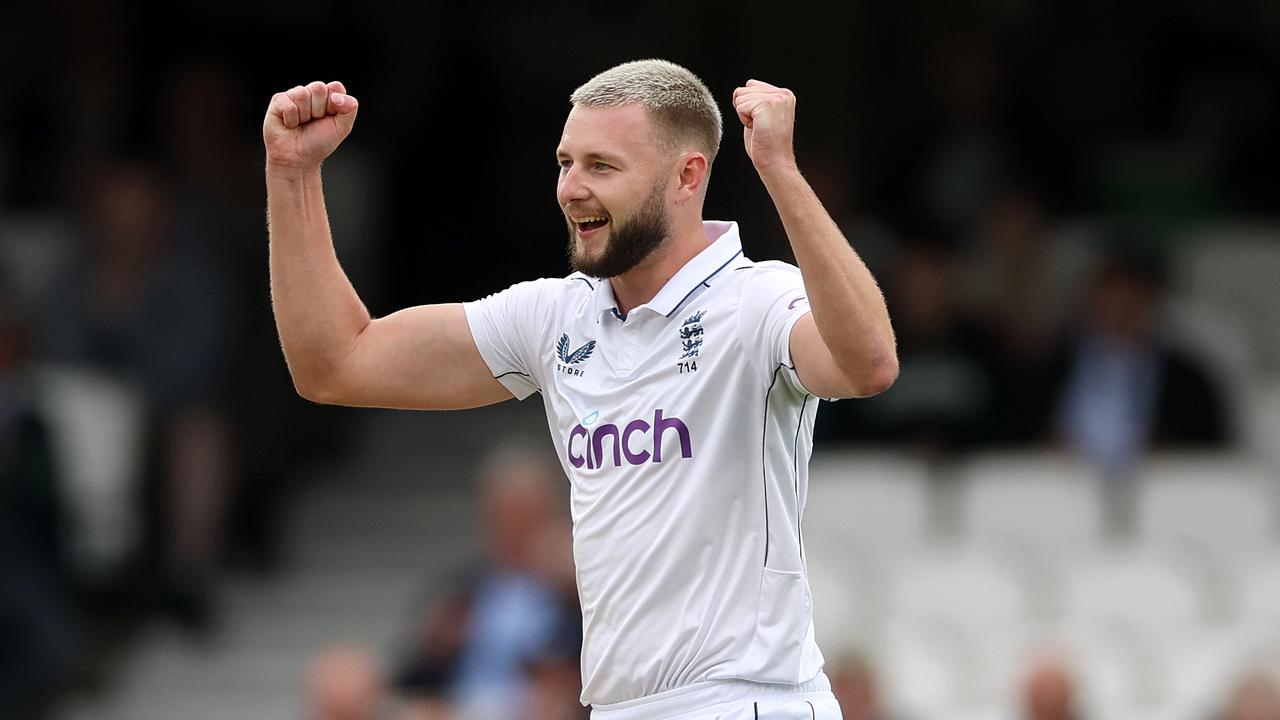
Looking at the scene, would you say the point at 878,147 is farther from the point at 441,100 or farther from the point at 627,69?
the point at 627,69

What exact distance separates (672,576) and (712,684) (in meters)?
0.21

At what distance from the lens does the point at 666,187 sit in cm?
411

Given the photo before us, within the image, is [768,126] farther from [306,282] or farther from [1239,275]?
[1239,275]

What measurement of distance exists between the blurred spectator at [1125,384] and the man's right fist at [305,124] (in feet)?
20.0

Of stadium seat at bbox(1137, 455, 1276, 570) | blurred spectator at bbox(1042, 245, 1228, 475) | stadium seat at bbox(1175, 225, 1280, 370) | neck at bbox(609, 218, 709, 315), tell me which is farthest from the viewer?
stadium seat at bbox(1175, 225, 1280, 370)

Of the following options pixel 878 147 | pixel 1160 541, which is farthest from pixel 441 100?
pixel 1160 541

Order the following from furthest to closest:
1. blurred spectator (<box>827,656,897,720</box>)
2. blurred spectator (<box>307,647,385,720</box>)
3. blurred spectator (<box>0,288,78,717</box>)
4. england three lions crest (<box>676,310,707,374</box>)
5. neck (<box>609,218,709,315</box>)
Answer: blurred spectator (<box>0,288,78,717</box>)
blurred spectator (<box>307,647,385,720</box>)
blurred spectator (<box>827,656,897,720</box>)
neck (<box>609,218,709,315</box>)
england three lions crest (<box>676,310,707,374</box>)

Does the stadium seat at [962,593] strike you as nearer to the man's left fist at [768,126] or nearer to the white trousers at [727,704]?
the white trousers at [727,704]

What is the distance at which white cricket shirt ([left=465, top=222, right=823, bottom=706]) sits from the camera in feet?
13.1

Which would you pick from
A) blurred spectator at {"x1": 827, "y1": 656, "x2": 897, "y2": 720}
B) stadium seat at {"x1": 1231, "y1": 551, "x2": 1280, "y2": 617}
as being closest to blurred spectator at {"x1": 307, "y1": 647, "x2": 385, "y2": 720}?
blurred spectator at {"x1": 827, "y1": 656, "x2": 897, "y2": 720}

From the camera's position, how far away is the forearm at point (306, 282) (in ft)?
14.1

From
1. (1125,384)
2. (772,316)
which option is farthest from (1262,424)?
(772,316)

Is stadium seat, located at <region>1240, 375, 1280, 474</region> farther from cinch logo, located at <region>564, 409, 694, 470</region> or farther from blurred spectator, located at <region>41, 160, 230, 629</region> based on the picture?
cinch logo, located at <region>564, 409, 694, 470</region>

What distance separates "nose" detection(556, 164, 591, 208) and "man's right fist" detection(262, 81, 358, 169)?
496mm
